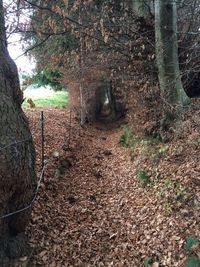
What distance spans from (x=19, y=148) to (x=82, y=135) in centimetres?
901

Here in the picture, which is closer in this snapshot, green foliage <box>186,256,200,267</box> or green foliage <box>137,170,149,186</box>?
green foliage <box>186,256,200,267</box>

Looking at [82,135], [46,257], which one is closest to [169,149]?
[46,257]

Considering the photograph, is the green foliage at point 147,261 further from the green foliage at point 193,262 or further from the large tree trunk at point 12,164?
the large tree trunk at point 12,164

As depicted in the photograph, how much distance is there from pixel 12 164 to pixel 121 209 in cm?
312

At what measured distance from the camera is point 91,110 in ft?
59.7

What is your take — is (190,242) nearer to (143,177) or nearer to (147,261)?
(147,261)

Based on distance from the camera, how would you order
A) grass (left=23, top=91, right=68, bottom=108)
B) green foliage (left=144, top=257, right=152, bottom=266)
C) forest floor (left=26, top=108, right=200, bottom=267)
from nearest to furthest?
green foliage (left=144, top=257, right=152, bottom=266) < forest floor (left=26, top=108, right=200, bottom=267) < grass (left=23, top=91, right=68, bottom=108)

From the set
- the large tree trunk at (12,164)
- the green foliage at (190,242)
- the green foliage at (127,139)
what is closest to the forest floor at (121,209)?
the green foliage at (190,242)

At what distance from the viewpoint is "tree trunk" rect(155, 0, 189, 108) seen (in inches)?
336

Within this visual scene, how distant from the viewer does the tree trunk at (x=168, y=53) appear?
8.55 meters

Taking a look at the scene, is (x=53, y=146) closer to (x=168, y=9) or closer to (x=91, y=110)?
(x=168, y=9)

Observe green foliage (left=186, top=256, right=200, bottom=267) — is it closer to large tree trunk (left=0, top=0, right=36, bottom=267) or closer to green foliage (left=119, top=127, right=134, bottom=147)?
large tree trunk (left=0, top=0, right=36, bottom=267)

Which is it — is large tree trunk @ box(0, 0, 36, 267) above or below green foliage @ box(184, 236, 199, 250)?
above

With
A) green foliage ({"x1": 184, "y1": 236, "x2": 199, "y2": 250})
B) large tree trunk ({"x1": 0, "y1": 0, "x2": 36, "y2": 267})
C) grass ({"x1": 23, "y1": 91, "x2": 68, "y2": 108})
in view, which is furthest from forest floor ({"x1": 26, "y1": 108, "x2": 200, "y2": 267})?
grass ({"x1": 23, "y1": 91, "x2": 68, "y2": 108})
